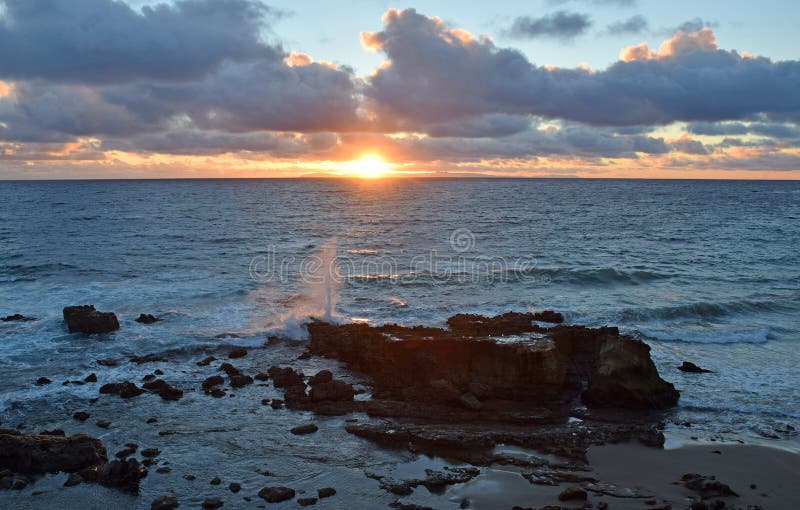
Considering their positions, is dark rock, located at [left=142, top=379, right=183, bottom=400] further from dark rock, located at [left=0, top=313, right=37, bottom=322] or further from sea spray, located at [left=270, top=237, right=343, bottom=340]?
dark rock, located at [left=0, top=313, right=37, bottom=322]

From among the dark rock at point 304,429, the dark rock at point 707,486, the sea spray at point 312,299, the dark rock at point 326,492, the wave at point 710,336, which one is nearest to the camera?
the dark rock at point 326,492

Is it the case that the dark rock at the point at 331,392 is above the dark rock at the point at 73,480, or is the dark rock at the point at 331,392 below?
above

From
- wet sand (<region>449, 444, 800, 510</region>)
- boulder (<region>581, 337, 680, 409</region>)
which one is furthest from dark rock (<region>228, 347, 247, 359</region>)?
boulder (<region>581, 337, 680, 409</region>)

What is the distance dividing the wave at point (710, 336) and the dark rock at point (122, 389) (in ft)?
72.1

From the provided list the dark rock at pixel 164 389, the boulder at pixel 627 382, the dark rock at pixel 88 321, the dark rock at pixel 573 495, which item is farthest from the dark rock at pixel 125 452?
the boulder at pixel 627 382

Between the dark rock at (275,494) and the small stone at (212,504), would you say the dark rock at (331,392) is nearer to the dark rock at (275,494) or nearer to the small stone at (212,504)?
the dark rock at (275,494)

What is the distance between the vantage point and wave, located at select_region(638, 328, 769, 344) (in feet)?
89.2

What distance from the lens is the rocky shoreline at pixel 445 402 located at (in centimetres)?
1419

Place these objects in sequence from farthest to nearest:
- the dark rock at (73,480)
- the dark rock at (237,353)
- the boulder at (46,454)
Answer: the dark rock at (237,353) → the boulder at (46,454) → the dark rock at (73,480)

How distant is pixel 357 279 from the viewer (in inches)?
1622

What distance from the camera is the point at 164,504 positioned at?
12.9m

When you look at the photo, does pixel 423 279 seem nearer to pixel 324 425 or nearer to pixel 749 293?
pixel 749 293

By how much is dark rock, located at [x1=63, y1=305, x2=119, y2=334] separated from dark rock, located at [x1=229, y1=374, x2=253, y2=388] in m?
9.75

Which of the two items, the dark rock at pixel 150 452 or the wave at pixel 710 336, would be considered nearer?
the dark rock at pixel 150 452
